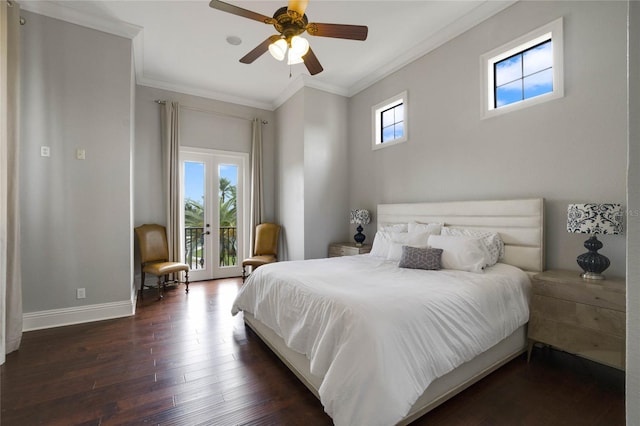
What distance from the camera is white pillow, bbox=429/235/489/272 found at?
264 cm

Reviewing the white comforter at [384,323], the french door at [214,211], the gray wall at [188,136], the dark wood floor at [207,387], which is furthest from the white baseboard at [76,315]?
the white comforter at [384,323]

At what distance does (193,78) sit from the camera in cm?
477

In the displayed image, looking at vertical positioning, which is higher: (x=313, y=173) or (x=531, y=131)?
(x=531, y=131)

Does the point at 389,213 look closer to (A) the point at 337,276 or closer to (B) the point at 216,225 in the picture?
(A) the point at 337,276

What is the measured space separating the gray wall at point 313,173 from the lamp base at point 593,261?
3.40m

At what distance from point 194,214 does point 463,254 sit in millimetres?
4525

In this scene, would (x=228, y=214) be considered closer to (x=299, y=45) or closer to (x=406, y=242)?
(x=406, y=242)

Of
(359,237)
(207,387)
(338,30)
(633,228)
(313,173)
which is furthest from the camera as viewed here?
(313,173)

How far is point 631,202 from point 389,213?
150 inches

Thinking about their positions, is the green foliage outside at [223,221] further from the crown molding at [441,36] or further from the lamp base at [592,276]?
the lamp base at [592,276]

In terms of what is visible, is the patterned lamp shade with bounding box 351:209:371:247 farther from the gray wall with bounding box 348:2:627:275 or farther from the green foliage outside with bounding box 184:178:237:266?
the green foliage outside with bounding box 184:178:237:266

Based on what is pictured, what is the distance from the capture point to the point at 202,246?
5414 millimetres

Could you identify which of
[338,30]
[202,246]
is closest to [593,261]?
[338,30]

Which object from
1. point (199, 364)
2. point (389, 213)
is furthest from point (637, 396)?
point (389, 213)
